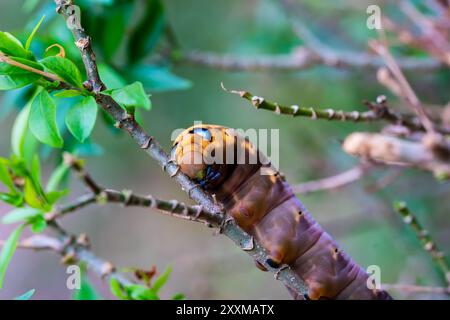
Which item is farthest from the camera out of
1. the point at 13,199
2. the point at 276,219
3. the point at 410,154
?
the point at 13,199

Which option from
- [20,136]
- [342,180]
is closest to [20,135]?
[20,136]

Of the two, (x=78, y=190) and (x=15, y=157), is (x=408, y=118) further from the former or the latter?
(x=78, y=190)

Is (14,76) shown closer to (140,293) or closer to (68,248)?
(140,293)

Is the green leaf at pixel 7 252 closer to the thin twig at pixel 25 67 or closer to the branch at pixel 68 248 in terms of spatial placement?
the branch at pixel 68 248

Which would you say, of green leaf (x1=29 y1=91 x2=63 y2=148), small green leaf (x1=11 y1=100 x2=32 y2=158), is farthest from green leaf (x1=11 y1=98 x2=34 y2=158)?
green leaf (x1=29 y1=91 x2=63 y2=148)

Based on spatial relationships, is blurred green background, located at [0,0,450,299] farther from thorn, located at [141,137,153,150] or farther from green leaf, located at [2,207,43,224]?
thorn, located at [141,137,153,150]
